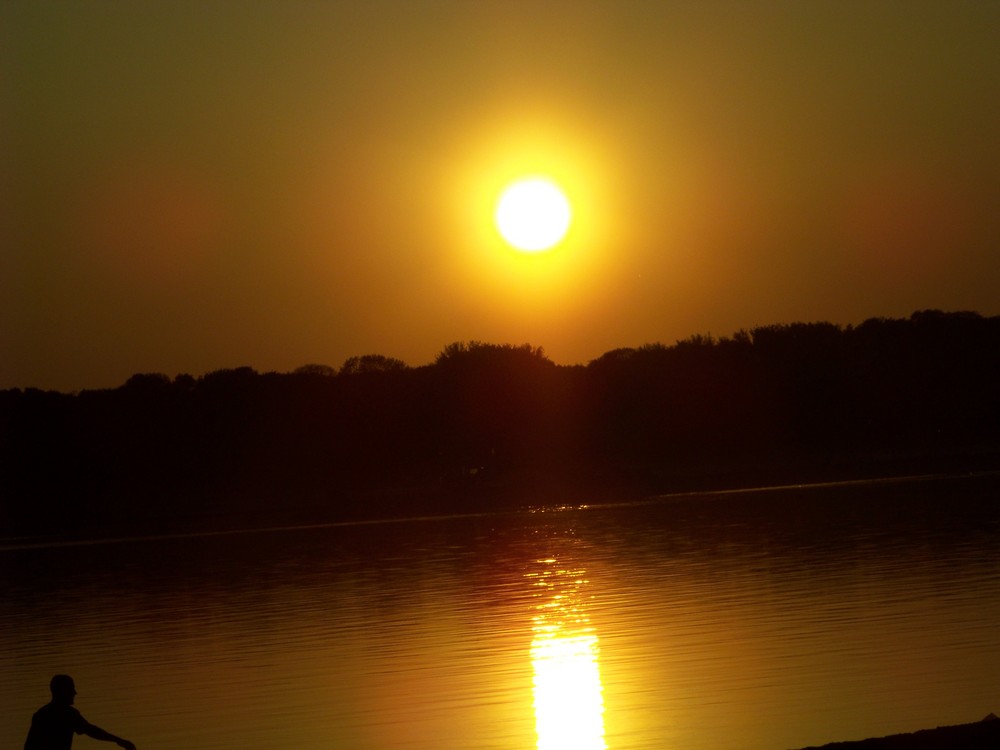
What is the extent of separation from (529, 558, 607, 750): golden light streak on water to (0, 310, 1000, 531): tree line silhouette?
67427mm

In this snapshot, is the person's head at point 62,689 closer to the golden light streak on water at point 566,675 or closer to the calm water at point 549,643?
the calm water at point 549,643

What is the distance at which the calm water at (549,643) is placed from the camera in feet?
57.2

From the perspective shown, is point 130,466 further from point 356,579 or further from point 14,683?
point 14,683

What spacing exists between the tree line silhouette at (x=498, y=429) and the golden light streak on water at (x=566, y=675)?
2655 inches

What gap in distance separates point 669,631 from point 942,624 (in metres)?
4.38

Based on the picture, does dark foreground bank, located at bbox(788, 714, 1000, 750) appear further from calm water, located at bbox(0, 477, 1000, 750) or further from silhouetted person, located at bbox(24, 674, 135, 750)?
silhouetted person, located at bbox(24, 674, 135, 750)

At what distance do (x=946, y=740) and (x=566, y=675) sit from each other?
854 cm

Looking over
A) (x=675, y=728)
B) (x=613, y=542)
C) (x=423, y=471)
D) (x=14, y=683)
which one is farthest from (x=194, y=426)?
(x=675, y=728)

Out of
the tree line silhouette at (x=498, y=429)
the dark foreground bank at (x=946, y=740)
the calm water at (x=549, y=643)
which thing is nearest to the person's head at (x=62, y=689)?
the calm water at (x=549, y=643)

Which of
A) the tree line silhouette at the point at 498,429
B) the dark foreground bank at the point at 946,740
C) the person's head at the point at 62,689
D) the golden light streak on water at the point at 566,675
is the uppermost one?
the tree line silhouette at the point at 498,429

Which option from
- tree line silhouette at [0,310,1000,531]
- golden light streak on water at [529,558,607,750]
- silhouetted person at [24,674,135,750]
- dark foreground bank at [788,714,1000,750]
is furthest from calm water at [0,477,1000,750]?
tree line silhouette at [0,310,1000,531]

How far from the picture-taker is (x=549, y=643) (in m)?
23.7

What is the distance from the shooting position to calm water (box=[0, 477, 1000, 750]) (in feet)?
57.2

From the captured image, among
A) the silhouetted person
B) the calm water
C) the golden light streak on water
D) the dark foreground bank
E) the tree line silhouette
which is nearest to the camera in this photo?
the dark foreground bank
